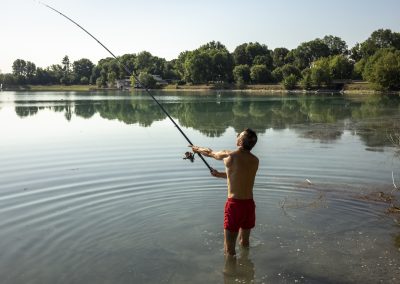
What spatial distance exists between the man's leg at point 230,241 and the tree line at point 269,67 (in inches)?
3267

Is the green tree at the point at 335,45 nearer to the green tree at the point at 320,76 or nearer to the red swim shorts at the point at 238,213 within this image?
the green tree at the point at 320,76

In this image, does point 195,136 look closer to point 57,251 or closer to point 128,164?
point 128,164

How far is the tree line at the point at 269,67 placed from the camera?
336 feet

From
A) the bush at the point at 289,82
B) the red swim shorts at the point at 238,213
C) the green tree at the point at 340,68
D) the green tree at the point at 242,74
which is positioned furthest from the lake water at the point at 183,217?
the green tree at the point at 242,74

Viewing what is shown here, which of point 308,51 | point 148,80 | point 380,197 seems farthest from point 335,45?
point 380,197

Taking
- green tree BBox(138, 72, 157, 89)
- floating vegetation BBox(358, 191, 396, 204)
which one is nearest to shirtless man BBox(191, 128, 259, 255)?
floating vegetation BBox(358, 191, 396, 204)

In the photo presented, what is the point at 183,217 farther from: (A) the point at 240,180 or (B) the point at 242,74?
(B) the point at 242,74

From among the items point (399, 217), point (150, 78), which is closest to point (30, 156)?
point (399, 217)

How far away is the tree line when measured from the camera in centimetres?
10242

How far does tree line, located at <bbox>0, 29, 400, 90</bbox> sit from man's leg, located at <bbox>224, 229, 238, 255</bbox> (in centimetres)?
8299

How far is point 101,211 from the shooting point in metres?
10.2

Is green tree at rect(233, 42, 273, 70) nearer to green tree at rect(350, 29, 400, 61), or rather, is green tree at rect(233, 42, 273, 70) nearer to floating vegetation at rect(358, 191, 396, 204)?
green tree at rect(350, 29, 400, 61)

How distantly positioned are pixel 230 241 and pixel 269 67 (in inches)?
5486

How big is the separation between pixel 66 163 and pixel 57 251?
8.77 meters
